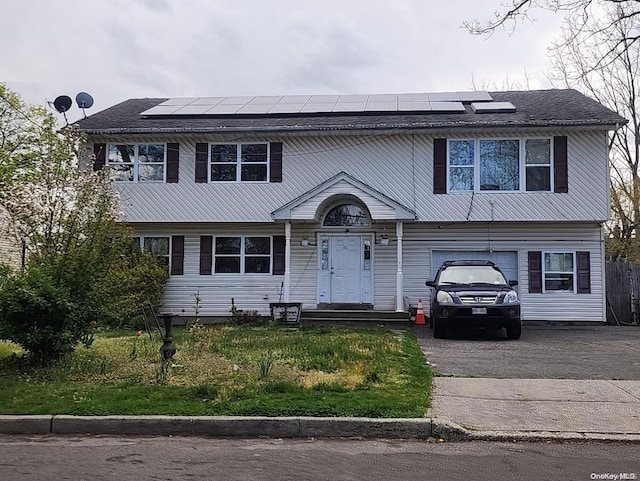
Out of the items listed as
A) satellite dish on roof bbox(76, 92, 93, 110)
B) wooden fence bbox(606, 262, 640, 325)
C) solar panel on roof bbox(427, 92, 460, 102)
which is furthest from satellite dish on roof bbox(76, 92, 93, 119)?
wooden fence bbox(606, 262, 640, 325)

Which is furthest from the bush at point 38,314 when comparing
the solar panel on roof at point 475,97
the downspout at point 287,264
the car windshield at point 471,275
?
the solar panel on roof at point 475,97

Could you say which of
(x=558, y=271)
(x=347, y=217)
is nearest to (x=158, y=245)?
(x=347, y=217)

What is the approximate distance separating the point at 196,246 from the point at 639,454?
1548 cm

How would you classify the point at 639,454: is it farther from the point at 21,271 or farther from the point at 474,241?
the point at 474,241

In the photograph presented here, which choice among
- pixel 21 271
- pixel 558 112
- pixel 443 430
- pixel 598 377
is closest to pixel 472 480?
pixel 443 430

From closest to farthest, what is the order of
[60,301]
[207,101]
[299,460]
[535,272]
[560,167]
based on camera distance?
[299,460], [60,301], [560,167], [535,272], [207,101]

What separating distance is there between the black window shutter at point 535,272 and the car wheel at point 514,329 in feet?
15.3

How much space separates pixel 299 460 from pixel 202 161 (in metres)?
14.7

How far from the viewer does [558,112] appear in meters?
18.9

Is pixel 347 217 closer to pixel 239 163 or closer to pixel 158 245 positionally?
pixel 239 163

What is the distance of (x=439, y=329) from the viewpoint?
46.6 feet

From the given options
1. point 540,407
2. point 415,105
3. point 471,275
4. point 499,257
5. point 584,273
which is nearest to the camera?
point 540,407

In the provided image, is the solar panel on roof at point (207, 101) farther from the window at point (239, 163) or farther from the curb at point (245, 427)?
the curb at point (245, 427)

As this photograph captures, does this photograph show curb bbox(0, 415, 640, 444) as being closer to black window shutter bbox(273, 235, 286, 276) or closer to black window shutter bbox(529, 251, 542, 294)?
black window shutter bbox(273, 235, 286, 276)
